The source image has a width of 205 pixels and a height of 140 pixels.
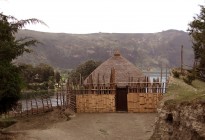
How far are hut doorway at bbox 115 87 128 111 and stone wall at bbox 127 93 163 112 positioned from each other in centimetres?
185

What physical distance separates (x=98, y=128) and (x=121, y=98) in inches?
312

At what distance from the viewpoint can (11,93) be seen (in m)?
21.3

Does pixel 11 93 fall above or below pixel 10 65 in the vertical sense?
below

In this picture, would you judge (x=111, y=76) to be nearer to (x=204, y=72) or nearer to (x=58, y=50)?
(x=204, y=72)

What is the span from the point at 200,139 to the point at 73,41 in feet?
557

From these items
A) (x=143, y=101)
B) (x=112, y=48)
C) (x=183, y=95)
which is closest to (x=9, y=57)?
(x=183, y=95)

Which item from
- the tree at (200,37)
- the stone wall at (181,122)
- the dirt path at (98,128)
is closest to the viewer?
the stone wall at (181,122)

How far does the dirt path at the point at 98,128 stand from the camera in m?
21.6

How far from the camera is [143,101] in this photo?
29219 mm

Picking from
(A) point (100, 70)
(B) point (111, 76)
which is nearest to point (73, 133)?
(B) point (111, 76)

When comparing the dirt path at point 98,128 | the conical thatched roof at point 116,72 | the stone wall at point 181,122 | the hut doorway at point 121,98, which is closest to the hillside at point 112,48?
the conical thatched roof at point 116,72

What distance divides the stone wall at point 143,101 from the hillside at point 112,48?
119114mm

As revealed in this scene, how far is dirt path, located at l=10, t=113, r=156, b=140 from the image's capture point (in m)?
21.6

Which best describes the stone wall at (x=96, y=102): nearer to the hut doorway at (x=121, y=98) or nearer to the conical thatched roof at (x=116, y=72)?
the hut doorway at (x=121, y=98)
